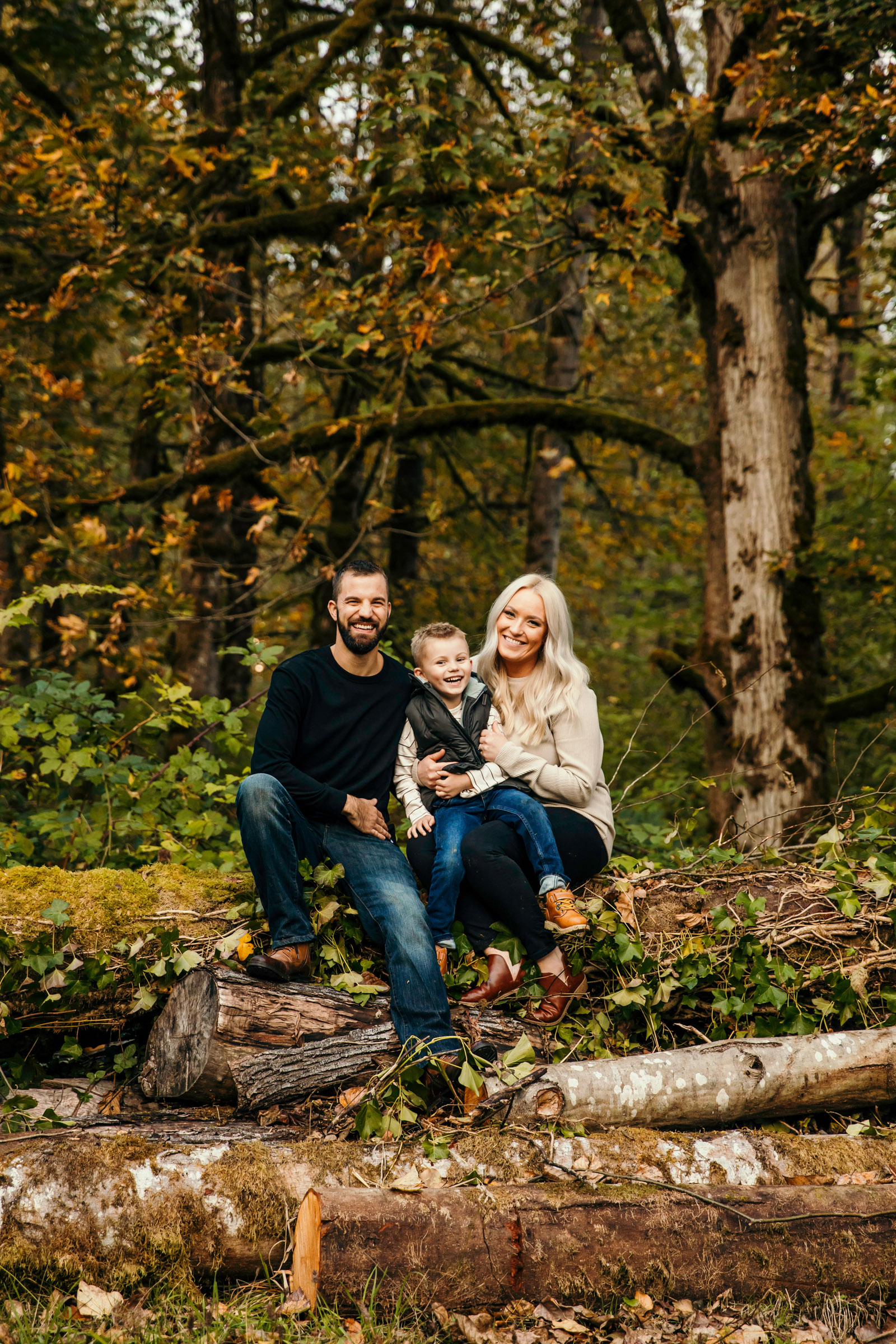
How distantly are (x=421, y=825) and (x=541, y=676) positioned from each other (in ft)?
3.08

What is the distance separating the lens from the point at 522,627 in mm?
4590

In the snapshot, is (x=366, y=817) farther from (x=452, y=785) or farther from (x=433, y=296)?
(x=433, y=296)

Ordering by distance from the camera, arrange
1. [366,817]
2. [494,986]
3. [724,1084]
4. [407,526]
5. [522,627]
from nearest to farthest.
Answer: [724,1084] < [494,986] < [366,817] < [522,627] < [407,526]

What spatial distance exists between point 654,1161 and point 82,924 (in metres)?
2.47

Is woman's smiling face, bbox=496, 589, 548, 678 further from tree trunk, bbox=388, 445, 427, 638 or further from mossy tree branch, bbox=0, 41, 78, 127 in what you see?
mossy tree branch, bbox=0, 41, 78, 127

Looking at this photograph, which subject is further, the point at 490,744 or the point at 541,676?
the point at 541,676

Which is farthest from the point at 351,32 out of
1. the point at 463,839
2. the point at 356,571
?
the point at 463,839

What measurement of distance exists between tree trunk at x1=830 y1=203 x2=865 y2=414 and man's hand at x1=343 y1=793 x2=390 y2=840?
6.43m

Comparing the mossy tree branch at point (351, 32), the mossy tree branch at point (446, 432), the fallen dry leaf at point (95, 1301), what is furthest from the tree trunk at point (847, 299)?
the fallen dry leaf at point (95, 1301)

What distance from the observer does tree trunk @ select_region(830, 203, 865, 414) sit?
8570 millimetres

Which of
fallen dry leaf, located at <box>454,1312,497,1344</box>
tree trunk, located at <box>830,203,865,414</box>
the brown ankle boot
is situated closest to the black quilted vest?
the brown ankle boot

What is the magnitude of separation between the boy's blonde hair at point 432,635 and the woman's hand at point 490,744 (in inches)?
18.1

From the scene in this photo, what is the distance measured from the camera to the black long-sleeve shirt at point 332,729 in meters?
4.18

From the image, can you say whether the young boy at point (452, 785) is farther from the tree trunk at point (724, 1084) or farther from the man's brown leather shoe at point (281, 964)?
the tree trunk at point (724, 1084)
